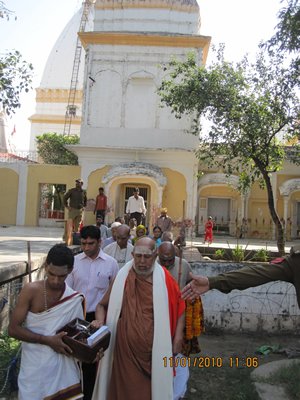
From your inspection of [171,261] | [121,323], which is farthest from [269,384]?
[121,323]

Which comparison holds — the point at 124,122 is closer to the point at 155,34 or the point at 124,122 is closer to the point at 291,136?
the point at 155,34

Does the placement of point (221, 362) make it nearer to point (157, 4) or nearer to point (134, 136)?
point (134, 136)

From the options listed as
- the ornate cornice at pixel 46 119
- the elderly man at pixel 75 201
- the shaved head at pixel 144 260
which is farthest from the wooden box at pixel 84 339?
the ornate cornice at pixel 46 119

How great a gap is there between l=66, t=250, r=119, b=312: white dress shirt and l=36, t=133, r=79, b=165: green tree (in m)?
23.9

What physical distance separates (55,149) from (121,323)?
1000 inches

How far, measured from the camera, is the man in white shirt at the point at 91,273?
396 cm

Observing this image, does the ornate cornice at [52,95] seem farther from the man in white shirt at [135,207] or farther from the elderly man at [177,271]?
the elderly man at [177,271]

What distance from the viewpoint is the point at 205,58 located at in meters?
21.2

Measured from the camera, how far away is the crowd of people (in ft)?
9.52

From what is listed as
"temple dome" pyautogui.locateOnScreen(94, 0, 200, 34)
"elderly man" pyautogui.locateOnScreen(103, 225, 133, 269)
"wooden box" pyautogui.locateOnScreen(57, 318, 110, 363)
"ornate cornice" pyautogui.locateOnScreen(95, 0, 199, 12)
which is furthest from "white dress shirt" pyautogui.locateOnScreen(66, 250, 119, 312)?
"ornate cornice" pyautogui.locateOnScreen(95, 0, 199, 12)

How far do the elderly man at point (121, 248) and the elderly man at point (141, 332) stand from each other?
76.3 inches

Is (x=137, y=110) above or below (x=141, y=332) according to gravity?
above

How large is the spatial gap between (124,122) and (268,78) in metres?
8.87

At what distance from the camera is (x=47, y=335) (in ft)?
9.55
